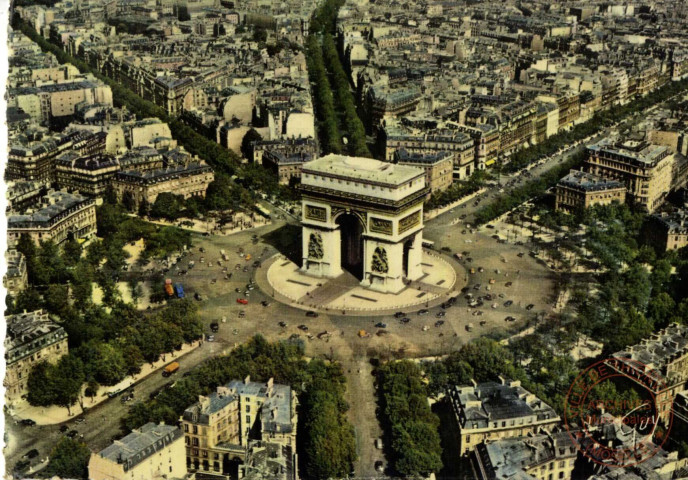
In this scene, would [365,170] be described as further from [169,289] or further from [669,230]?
[669,230]

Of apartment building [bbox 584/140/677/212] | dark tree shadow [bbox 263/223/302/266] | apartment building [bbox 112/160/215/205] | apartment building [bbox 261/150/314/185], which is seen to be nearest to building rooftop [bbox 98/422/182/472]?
dark tree shadow [bbox 263/223/302/266]

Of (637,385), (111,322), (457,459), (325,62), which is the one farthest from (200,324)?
(325,62)

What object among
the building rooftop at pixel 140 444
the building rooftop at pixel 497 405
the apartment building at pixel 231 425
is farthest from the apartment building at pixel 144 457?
the building rooftop at pixel 497 405

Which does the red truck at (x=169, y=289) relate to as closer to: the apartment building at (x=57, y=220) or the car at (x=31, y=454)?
the apartment building at (x=57, y=220)

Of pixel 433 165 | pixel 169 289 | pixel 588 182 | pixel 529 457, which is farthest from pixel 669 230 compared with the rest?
pixel 169 289

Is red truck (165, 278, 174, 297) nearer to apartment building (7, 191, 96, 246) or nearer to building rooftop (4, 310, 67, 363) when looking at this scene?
building rooftop (4, 310, 67, 363)

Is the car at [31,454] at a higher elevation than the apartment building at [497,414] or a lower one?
lower
